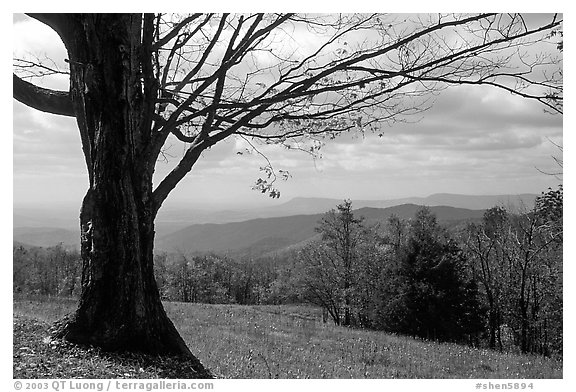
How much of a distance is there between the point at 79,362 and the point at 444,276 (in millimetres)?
20241

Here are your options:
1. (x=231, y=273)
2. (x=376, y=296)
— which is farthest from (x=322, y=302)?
(x=231, y=273)

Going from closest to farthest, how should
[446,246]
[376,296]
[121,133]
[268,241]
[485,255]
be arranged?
[121,133]
[446,246]
[376,296]
[485,255]
[268,241]

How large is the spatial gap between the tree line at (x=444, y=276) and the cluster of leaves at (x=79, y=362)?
949cm

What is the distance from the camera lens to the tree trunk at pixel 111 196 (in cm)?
688

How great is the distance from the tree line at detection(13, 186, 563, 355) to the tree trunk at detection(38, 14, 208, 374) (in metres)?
9.66

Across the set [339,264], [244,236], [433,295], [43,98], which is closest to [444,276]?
[433,295]

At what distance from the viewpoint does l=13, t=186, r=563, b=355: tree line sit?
890 inches

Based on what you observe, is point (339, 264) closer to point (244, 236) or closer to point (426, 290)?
point (426, 290)

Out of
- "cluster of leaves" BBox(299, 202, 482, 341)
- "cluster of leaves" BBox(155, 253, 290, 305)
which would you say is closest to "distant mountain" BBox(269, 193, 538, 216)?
"cluster of leaves" BBox(299, 202, 482, 341)

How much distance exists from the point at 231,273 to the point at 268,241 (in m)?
103

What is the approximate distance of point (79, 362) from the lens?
21.2ft
